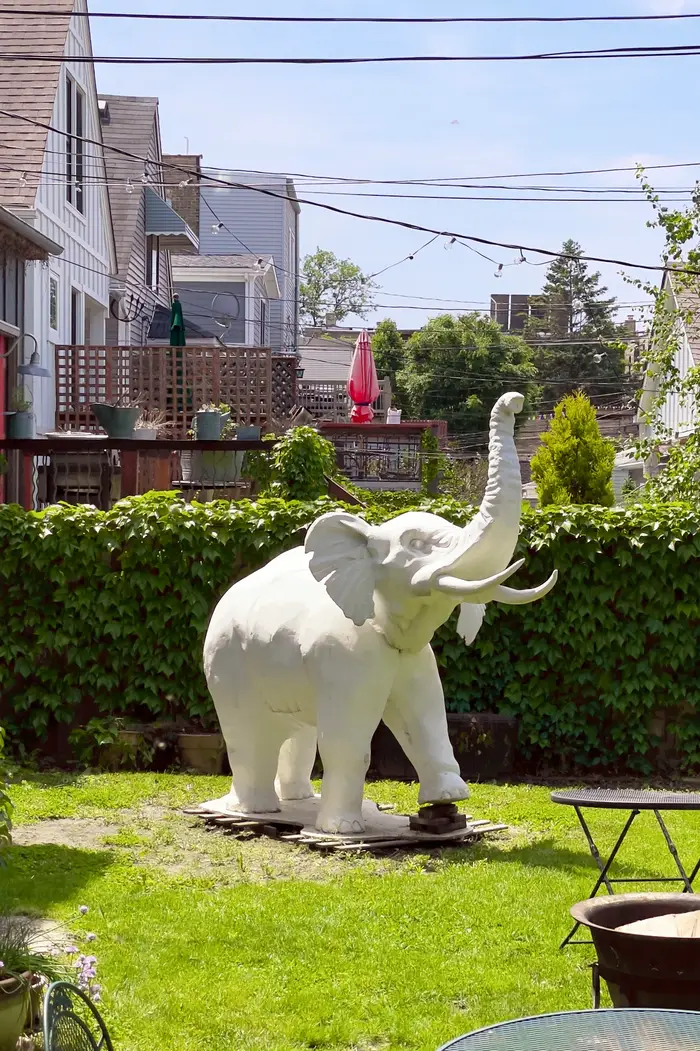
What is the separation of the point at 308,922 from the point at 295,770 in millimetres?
2845

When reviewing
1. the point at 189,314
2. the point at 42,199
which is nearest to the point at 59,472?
the point at 42,199

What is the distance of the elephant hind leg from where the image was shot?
9117 millimetres

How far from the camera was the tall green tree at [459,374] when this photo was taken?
176 feet

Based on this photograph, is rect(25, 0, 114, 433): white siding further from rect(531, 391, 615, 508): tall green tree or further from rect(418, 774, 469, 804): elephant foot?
rect(418, 774, 469, 804): elephant foot

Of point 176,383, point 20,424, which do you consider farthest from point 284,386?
point 20,424

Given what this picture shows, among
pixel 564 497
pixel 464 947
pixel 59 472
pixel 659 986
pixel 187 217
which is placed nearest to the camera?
pixel 659 986

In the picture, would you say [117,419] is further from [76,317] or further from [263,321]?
[263,321]

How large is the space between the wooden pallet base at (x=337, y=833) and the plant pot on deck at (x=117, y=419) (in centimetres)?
774

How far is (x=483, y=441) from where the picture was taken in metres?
51.3

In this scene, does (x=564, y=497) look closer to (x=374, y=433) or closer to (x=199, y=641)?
(x=374, y=433)

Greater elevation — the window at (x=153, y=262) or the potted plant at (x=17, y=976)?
the window at (x=153, y=262)

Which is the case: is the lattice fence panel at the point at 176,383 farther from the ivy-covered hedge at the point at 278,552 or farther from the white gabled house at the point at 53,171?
the ivy-covered hedge at the point at 278,552

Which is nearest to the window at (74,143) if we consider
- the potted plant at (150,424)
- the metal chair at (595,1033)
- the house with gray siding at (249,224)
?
the potted plant at (150,424)

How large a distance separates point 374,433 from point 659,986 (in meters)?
22.2
